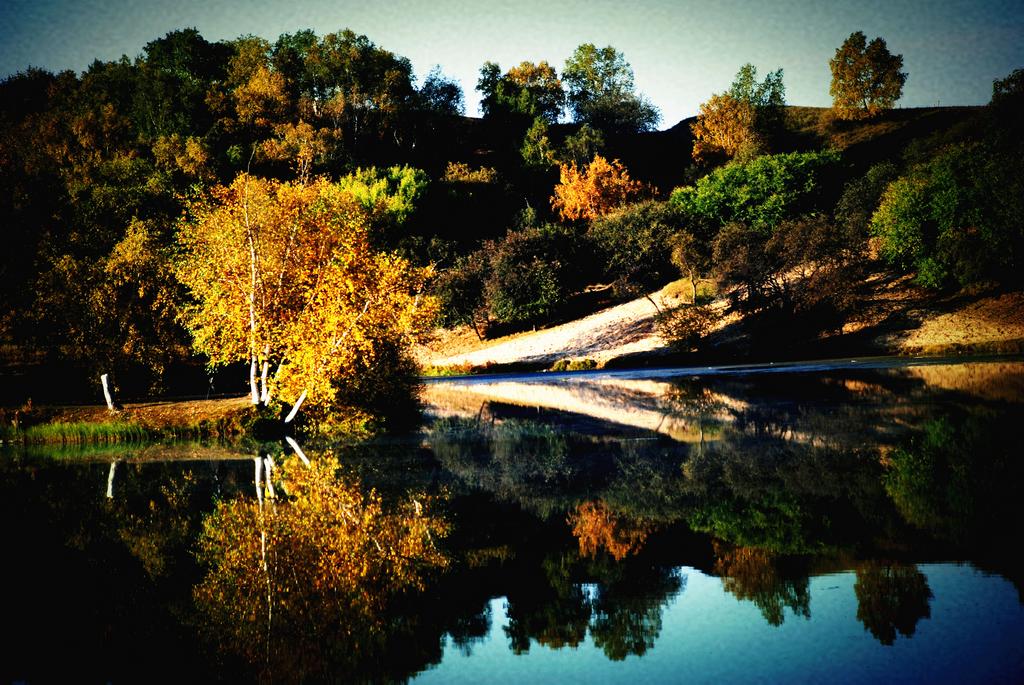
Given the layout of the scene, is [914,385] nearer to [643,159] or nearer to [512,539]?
[512,539]

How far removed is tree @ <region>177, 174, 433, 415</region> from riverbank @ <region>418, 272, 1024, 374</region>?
32.6m

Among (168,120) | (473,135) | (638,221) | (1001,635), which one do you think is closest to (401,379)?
(1001,635)

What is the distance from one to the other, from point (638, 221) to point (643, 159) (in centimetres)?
4824

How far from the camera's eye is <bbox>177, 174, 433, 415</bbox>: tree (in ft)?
80.5

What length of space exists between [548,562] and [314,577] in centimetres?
275

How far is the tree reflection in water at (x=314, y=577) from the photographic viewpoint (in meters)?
7.69

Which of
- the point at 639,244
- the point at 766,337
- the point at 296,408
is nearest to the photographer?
the point at 296,408

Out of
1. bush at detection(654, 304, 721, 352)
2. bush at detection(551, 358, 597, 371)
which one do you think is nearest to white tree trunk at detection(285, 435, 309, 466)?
bush at detection(654, 304, 721, 352)

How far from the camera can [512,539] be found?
11.6 m

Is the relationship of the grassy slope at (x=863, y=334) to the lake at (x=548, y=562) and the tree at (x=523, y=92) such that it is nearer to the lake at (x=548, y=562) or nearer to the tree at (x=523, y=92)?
the lake at (x=548, y=562)

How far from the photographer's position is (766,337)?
53.7 m

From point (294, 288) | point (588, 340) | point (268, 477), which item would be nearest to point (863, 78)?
point (588, 340)

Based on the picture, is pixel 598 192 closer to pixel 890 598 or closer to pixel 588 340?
pixel 588 340

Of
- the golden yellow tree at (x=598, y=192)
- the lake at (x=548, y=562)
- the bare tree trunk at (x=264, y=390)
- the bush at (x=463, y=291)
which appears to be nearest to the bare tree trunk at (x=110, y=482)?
the lake at (x=548, y=562)
